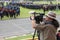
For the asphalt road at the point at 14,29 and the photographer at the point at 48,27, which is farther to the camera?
the asphalt road at the point at 14,29

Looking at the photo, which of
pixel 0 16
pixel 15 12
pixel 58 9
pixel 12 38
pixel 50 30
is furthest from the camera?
pixel 58 9

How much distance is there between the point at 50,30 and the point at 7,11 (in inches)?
747

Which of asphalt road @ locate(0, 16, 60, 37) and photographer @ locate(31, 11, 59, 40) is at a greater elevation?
photographer @ locate(31, 11, 59, 40)

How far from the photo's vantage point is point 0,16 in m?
22.8

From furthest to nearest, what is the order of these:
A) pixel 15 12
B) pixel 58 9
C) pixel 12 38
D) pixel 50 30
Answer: pixel 58 9 → pixel 15 12 → pixel 12 38 → pixel 50 30

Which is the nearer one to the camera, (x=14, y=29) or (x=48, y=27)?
(x=48, y=27)

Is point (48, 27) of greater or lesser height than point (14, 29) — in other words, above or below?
above

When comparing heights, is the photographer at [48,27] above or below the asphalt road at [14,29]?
above

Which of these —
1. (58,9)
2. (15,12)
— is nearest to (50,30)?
(15,12)

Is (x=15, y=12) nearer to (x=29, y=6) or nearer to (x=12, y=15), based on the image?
(x=12, y=15)

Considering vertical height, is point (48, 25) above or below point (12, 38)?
above

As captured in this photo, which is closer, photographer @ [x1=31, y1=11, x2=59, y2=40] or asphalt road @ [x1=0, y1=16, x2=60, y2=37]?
photographer @ [x1=31, y1=11, x2=59, y2=40]

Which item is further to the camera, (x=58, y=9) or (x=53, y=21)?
(x=58, y=9)

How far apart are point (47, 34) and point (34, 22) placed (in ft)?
1.23
